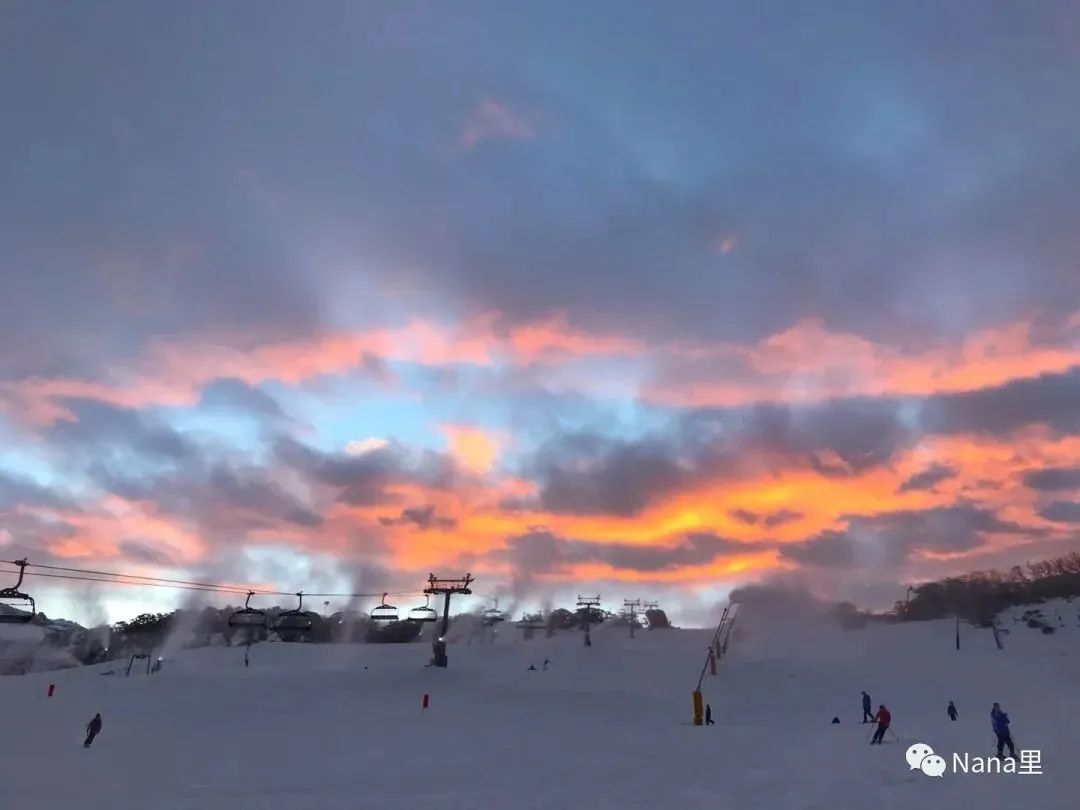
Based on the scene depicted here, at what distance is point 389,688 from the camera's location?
5775cm

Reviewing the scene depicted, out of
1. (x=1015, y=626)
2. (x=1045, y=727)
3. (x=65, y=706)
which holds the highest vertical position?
(x=1015, y=626)

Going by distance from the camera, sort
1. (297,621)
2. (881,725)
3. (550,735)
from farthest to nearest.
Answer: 1. (297,621)
2. (550,735)
3. (881,725)

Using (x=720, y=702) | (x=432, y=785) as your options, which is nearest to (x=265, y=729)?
(x=432, y=785)

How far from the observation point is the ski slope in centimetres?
2172

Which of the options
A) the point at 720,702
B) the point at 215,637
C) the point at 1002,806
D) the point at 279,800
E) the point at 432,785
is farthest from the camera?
the point at 215,637

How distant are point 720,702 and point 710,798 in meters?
38.7

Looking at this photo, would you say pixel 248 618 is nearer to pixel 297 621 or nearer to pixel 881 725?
pixel 297 621

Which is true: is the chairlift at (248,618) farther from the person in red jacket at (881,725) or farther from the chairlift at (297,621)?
the person in red jacket at (881,725)

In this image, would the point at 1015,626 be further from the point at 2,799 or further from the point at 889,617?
the point at 2,799

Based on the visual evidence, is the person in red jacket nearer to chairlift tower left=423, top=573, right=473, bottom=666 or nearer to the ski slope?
the ski slope

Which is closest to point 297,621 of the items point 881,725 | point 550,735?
point 550,735

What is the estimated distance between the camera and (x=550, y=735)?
3738 centimetres

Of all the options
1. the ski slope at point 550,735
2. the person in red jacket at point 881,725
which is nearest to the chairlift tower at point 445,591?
the ski slope at point 550,735

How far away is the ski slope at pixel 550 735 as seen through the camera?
2172 cm
